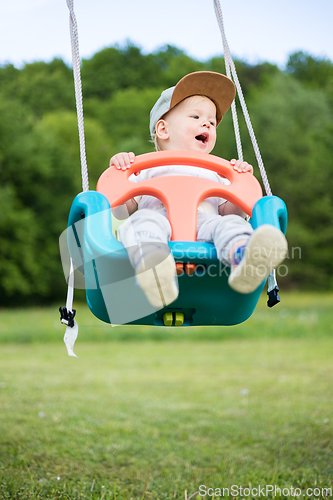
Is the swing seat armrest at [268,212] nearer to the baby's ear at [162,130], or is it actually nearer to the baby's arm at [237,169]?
the baby's arm at [237,169]

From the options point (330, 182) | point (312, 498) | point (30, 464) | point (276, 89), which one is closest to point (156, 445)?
point (30, 464)

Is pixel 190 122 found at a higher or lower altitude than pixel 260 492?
higher

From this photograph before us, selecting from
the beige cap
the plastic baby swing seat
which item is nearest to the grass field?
the plastic baby swing seat

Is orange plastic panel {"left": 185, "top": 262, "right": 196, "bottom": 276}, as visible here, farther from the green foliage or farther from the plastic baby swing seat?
the green foliage

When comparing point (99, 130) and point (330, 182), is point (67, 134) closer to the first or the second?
point (99, 130)

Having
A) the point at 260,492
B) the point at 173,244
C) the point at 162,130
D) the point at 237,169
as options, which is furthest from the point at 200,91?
the point at 260,492

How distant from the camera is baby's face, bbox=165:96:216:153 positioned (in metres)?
2.75

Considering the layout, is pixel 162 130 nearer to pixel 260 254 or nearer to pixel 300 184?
pixel 260 254

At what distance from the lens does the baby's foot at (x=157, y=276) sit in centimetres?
187

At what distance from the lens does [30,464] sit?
12.5 ft

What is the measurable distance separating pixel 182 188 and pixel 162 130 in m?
0.54

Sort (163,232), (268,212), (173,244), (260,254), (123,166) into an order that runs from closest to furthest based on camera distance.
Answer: (260,254) < (173,244) < (163,232) < (268,212) < (123,166)

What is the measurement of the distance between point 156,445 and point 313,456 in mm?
1356

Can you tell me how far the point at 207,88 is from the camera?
9.03ft
